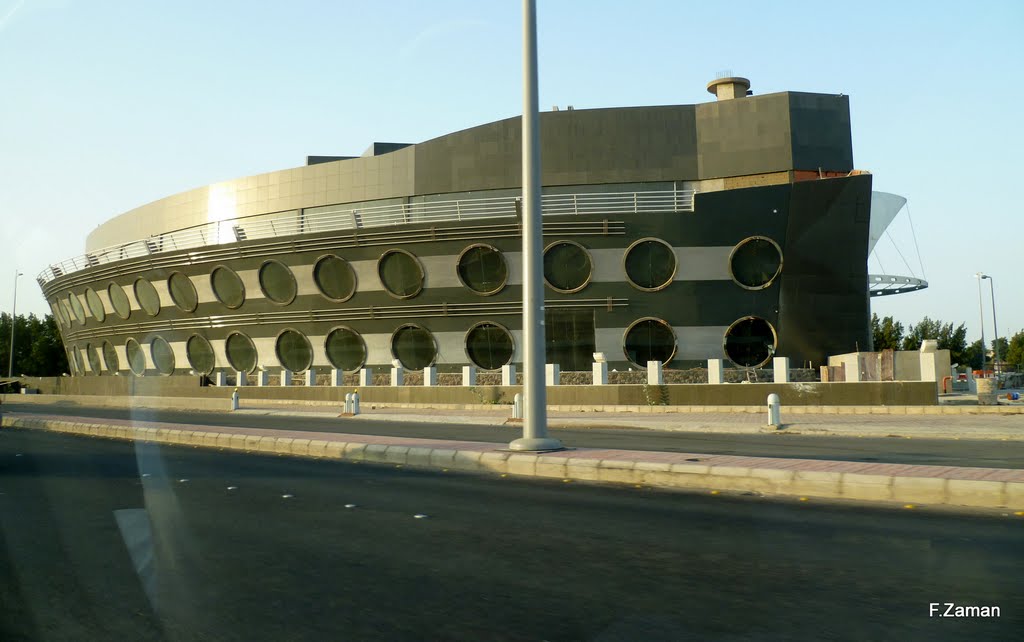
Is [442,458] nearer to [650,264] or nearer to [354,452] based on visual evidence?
[354,452]

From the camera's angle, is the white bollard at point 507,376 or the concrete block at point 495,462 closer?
the concrete block at point 495,462

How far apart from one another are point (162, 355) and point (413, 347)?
1822 cm

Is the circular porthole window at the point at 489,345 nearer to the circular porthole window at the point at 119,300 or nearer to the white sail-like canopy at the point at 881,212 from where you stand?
the white sail-like canopy at the point at 881,212

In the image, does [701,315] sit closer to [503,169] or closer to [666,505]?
[503,169]

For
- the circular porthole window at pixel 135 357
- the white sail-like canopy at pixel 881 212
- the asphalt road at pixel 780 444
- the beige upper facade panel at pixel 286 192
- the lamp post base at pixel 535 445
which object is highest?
the beige upper facade panel at pixel 286 192

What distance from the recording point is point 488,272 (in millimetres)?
35969

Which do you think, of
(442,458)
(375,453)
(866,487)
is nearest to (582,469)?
(442,458)

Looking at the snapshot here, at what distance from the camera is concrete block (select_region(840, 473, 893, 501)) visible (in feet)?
26.9

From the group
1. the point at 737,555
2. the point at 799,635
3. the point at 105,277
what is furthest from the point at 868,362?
the point at 105,277

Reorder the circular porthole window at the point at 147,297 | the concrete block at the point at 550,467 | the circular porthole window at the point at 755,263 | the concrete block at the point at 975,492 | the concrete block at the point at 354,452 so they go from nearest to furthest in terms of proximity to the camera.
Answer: the concrete block at the point at 975,492
the concrete block at the point at 550,467
the concrete block at the point at 354,452
the circular porthole window at the point at 755,263
the circular porthole window at the point at 147,297

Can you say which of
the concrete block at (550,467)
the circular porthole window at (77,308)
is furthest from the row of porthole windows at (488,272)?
the concrete block at (550,467)

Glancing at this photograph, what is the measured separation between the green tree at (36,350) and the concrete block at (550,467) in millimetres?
89863

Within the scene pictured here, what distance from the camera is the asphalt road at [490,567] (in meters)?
4.07

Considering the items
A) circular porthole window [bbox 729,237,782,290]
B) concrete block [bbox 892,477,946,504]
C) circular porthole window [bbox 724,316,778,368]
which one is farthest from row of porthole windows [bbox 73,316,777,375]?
concrete block [bbox 892,477,946,504]
